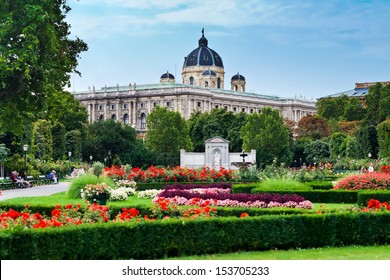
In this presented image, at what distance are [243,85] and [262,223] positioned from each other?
146565mm

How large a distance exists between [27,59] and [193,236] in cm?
1620

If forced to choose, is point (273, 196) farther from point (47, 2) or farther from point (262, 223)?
point (47, 2)

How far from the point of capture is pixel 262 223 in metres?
15.2

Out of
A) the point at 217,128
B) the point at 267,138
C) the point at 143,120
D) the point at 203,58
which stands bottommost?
the point at 267,138

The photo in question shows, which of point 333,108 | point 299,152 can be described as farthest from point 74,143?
point 333,108

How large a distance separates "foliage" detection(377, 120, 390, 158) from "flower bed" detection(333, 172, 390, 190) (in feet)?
143

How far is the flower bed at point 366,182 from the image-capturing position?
28.9 metres

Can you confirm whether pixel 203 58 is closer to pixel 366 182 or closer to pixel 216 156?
pixel 216 156

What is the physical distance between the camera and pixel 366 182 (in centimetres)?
2950

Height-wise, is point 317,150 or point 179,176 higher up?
point 317,150

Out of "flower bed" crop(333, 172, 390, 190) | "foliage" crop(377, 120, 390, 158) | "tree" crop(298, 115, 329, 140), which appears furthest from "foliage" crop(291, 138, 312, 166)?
"flower bed" crop(333, 172, 390, 190)

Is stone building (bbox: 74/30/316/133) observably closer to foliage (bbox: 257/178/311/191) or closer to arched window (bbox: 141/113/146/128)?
arched window (bbox: 141/113/146/128)

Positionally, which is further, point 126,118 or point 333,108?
point 126,118
